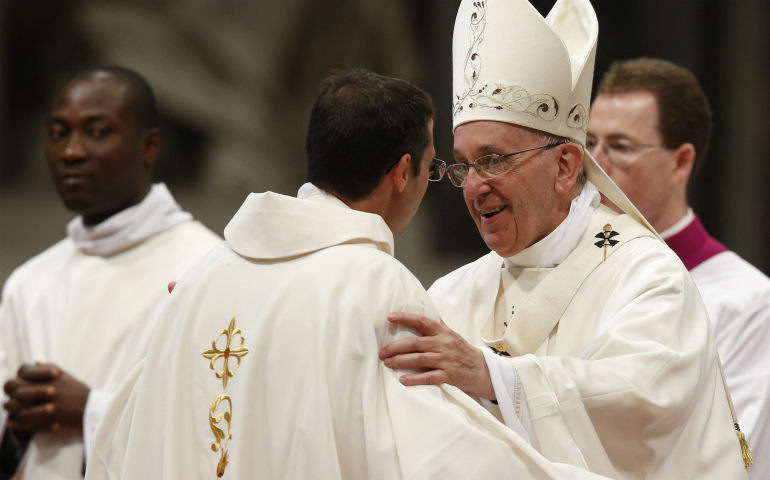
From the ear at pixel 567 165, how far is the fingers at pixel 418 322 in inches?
39.8

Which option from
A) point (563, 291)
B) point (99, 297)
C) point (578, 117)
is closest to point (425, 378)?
point (563, 291)

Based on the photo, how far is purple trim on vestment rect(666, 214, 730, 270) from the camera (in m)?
4.37

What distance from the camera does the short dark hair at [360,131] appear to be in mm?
2379

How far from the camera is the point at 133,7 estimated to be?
9.64 m

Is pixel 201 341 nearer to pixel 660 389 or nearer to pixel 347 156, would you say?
pixel 347 156

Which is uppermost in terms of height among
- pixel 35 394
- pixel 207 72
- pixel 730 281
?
pixel 207 72

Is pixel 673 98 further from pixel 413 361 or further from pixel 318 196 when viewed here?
pixel 413 361

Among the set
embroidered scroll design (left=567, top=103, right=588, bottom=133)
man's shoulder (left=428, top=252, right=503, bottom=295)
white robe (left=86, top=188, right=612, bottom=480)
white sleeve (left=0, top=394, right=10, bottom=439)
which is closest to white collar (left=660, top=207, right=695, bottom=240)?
man's shoulder (left=428, top=252, right=503, bottom=295)

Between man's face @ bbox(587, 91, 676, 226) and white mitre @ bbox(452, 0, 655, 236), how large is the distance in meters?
Result: 1.25

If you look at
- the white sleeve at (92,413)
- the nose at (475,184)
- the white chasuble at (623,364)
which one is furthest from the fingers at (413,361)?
the white sleeve at (92,413)

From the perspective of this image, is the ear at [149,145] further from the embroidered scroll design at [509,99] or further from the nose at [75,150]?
the embroidered scroll design at [509,99]

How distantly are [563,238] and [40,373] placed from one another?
2.21m

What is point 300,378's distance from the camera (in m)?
2.14

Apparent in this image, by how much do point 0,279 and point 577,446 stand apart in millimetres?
7633
